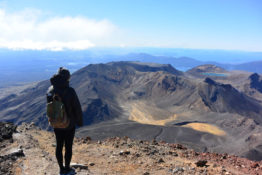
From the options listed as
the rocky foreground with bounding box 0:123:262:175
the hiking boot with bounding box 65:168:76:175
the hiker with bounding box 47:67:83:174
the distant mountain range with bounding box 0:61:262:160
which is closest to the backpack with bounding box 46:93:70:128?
the hiker with bounding box 47:67:83:174

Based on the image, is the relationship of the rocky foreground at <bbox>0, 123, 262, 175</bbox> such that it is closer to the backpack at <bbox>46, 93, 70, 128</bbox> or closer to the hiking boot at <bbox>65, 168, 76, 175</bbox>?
the hiking boot at <bbox>65, 168, 76, 175</bbox>

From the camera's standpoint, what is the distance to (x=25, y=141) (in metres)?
7.42

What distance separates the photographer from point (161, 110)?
58.0 m

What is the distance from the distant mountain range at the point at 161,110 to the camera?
35.8 meters

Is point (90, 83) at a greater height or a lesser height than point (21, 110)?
greater

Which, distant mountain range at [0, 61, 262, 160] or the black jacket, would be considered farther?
distant mountain range at [0, 61, 262, 160]

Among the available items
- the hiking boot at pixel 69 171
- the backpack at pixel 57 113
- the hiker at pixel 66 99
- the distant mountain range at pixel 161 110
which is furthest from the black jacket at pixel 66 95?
the distant mountain range at pixel 161 110

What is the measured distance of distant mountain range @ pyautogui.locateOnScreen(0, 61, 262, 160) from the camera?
3584 cm

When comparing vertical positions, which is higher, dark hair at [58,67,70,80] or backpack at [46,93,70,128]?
dark hair at [58,67,70,80]

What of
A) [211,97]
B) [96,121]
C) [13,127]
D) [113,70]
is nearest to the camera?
A: [13,127]

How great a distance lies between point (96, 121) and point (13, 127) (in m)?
42.3

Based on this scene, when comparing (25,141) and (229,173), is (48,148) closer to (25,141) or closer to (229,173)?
(25,141)

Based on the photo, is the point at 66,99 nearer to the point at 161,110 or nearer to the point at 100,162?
the point at 100,162

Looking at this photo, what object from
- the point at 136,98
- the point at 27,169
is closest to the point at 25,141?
the point at 27,169
